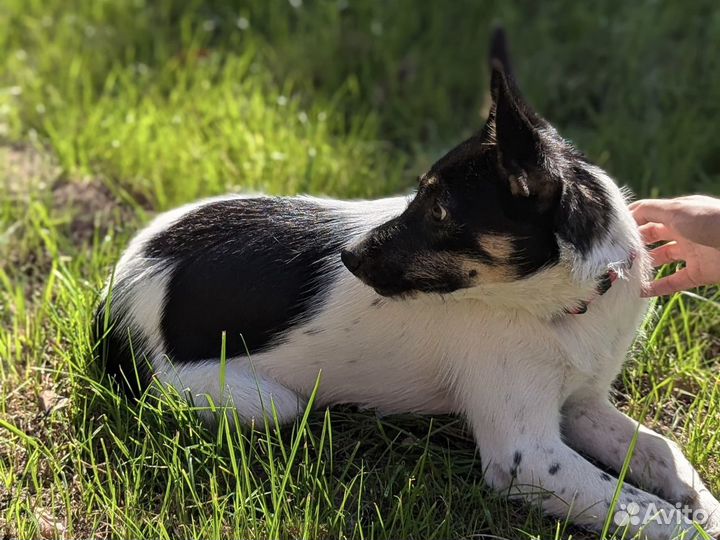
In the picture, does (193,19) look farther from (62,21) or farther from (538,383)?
(538,383)

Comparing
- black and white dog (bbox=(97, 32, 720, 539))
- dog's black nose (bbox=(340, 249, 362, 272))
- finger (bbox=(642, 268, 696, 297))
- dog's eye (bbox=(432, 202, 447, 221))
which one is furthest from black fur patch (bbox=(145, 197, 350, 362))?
finger (bbox=(642, 268, 696, 297))

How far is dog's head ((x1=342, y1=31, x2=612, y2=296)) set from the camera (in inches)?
97.7

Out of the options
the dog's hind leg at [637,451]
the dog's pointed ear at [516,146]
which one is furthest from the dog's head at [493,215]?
the dog's hind leg at [637,451]

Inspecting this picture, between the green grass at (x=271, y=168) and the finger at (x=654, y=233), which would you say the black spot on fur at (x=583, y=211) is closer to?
the finger at (x=654, y=233)

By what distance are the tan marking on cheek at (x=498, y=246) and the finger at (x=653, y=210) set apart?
2.29ft

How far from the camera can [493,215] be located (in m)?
2.58

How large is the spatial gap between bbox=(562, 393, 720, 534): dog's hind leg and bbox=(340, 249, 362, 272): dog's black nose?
0.84m

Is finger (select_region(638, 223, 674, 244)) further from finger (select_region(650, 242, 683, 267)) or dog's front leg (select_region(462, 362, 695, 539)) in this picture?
dog's front leg (select_region(462, 362, 695, 539))

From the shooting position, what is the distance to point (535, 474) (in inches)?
108

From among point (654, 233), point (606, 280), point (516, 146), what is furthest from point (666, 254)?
point (516, 146)

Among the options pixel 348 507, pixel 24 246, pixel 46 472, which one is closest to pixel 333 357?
pixel 348 507

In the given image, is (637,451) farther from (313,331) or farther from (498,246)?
(313,331)

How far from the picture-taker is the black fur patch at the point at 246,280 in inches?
116

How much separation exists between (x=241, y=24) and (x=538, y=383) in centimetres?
348
